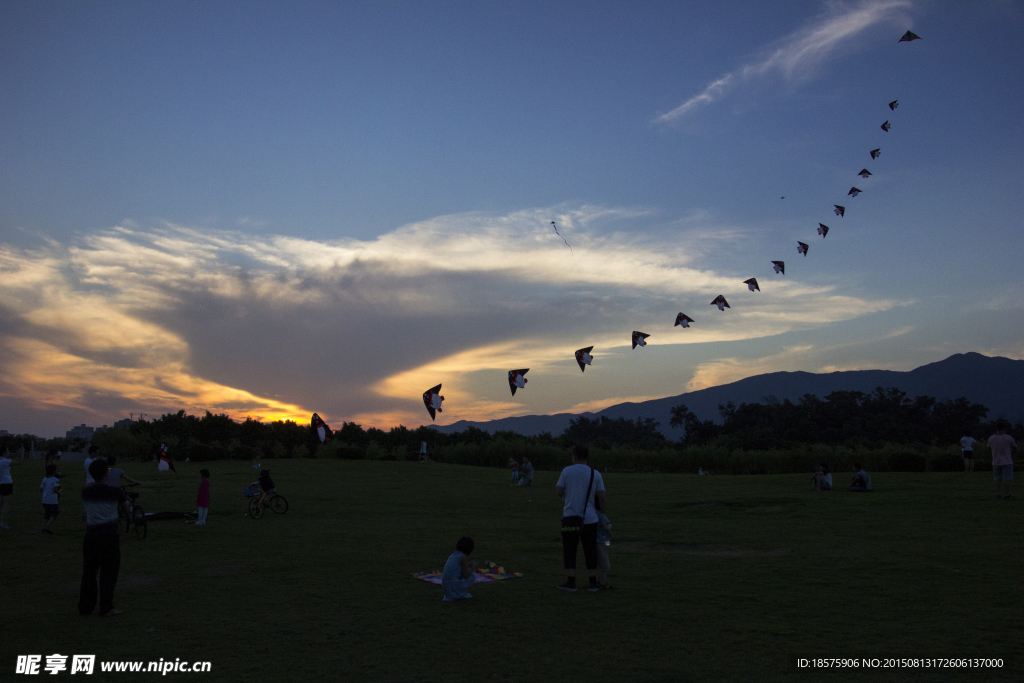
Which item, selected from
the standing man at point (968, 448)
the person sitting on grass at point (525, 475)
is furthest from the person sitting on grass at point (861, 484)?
the person sitting on grass at point (525, 475)

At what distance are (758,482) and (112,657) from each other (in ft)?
95.2

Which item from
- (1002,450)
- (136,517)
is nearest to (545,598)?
(136,517)

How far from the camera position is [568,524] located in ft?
32.8

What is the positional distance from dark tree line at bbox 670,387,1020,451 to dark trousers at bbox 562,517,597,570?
62169mm

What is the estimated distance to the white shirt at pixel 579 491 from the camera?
9945 millimetres

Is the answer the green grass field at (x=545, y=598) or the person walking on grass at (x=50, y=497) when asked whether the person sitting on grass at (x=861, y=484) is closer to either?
the green grass field at (x=545, y=598)

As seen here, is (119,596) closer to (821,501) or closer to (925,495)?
(821,501)

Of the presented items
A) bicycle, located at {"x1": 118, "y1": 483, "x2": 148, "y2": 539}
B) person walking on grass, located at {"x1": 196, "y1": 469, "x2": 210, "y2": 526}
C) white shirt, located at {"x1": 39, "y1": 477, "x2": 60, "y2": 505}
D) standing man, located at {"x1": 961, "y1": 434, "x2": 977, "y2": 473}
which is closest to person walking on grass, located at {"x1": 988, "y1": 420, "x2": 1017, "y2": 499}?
standing man, located at {"x1": 961, "y1": 434, "x2": 977, "y2": 473}

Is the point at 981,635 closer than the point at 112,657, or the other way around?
the point at 112,657

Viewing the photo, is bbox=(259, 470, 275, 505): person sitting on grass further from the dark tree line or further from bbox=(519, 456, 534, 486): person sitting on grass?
the dark tree line

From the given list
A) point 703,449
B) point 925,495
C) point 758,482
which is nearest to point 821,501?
point 925,495

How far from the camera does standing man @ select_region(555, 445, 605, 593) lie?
995cm

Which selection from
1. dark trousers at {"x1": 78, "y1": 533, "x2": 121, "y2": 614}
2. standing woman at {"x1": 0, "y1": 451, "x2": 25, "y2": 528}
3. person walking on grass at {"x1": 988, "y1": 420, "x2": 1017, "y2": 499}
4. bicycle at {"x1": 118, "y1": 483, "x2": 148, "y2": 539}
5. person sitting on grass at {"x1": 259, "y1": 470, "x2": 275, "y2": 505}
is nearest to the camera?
dark trousers at {"x1": 78, "y1": 533, "x2": 121, "y2": 614}

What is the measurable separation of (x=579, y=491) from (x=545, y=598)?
160 cm
